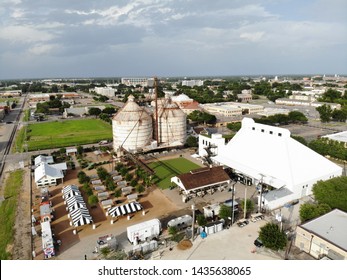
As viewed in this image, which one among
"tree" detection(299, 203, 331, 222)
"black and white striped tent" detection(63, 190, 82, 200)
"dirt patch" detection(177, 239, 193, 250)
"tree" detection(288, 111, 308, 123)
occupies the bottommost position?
"dirt patch" detection(177, 239, 193, 250)

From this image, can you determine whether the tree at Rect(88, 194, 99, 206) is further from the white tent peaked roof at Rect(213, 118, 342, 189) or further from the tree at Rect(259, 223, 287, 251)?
the white tent peaked roof at Rect(213, 118, 342, 189)

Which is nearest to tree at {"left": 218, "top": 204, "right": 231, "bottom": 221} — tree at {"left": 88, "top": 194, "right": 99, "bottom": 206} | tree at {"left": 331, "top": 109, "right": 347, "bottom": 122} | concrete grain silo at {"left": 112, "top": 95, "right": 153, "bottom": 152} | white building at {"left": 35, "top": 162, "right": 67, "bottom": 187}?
tree at {"left": 88, "top": 194, "right": 99, "bottom": 206}

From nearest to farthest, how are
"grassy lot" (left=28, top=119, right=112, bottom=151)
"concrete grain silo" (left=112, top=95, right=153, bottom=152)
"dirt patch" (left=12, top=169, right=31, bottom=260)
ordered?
"dirt patch" (left=12, top=169, right=31, bottom=260)
"concrete grain silo" (left=112, top=95, right=153, bottom=152)
"grassy lot" (left=28, top=119, right=112, bottom=151)

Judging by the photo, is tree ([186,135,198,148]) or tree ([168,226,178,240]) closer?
tree ([168,226,178,240])

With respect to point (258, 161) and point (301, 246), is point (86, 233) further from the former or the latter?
point (258, 161)

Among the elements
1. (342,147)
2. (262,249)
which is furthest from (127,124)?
(342,147)

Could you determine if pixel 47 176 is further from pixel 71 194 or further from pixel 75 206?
pixel 75 206

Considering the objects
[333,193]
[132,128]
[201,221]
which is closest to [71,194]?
[201,221]
